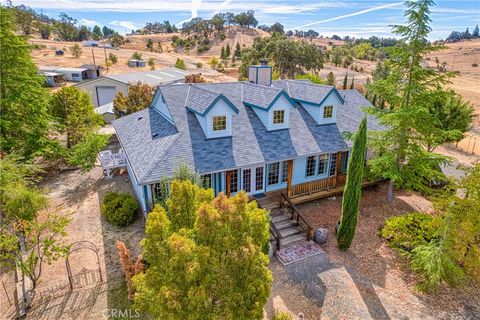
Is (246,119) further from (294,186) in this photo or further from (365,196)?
(365,196)

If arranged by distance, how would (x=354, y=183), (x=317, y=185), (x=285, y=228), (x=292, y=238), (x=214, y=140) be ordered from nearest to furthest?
(x=354, y=183) → (x=292, y=238) → (x=285, y=228) → (x=214, y=140) → (x=317, y=185)

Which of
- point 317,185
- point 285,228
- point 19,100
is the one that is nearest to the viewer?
point 285,228

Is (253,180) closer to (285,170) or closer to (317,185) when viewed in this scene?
(285,170)

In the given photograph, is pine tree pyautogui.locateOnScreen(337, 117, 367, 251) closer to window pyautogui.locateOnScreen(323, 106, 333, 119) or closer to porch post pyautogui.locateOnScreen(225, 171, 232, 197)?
window pyautogui.locateOnScreen(323, 106, 333, 119)

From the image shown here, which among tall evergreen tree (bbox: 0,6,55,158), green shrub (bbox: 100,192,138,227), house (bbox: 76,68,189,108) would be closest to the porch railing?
green shrub (bbox: 100,192,138,227)

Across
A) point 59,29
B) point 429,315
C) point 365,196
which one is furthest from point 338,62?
point 59,29

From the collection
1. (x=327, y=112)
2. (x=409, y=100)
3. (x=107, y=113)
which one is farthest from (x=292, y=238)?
(x=107, y=113)
